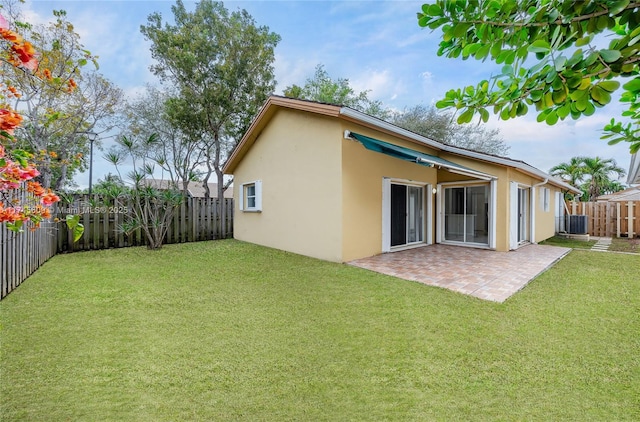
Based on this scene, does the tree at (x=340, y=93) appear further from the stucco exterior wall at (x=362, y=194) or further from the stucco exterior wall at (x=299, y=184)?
the stucco exterior wall at (x=362, y=194)

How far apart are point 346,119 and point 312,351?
8261mm

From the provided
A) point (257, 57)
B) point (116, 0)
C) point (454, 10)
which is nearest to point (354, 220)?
point (454, 10)

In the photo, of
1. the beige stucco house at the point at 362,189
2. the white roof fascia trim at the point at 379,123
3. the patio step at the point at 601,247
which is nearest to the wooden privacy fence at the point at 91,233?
the beige stucco house at the point at 362,189

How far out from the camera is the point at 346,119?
10648mm

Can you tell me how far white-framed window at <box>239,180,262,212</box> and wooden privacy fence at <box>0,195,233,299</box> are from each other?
4.81ft

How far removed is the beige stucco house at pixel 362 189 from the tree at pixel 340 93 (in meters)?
17.8

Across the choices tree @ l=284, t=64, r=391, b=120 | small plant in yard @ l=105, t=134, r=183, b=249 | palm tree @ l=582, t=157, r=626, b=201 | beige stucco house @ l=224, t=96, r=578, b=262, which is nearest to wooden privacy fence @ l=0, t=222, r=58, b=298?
small plant in yard @ l=105, t=134, r=183, b=249

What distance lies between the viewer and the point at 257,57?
23.2m

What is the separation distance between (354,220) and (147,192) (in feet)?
30.9

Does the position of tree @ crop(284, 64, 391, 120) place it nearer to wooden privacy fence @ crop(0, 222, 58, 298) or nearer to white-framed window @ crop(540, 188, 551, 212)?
white-framed window @ crop(540, 188, 551, 212)

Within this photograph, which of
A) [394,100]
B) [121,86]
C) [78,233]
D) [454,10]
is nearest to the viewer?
[454,10]

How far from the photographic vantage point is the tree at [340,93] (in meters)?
30.8

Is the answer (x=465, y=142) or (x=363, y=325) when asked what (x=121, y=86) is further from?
(x=465, y=142)

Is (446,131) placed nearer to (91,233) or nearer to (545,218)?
(545,218)
